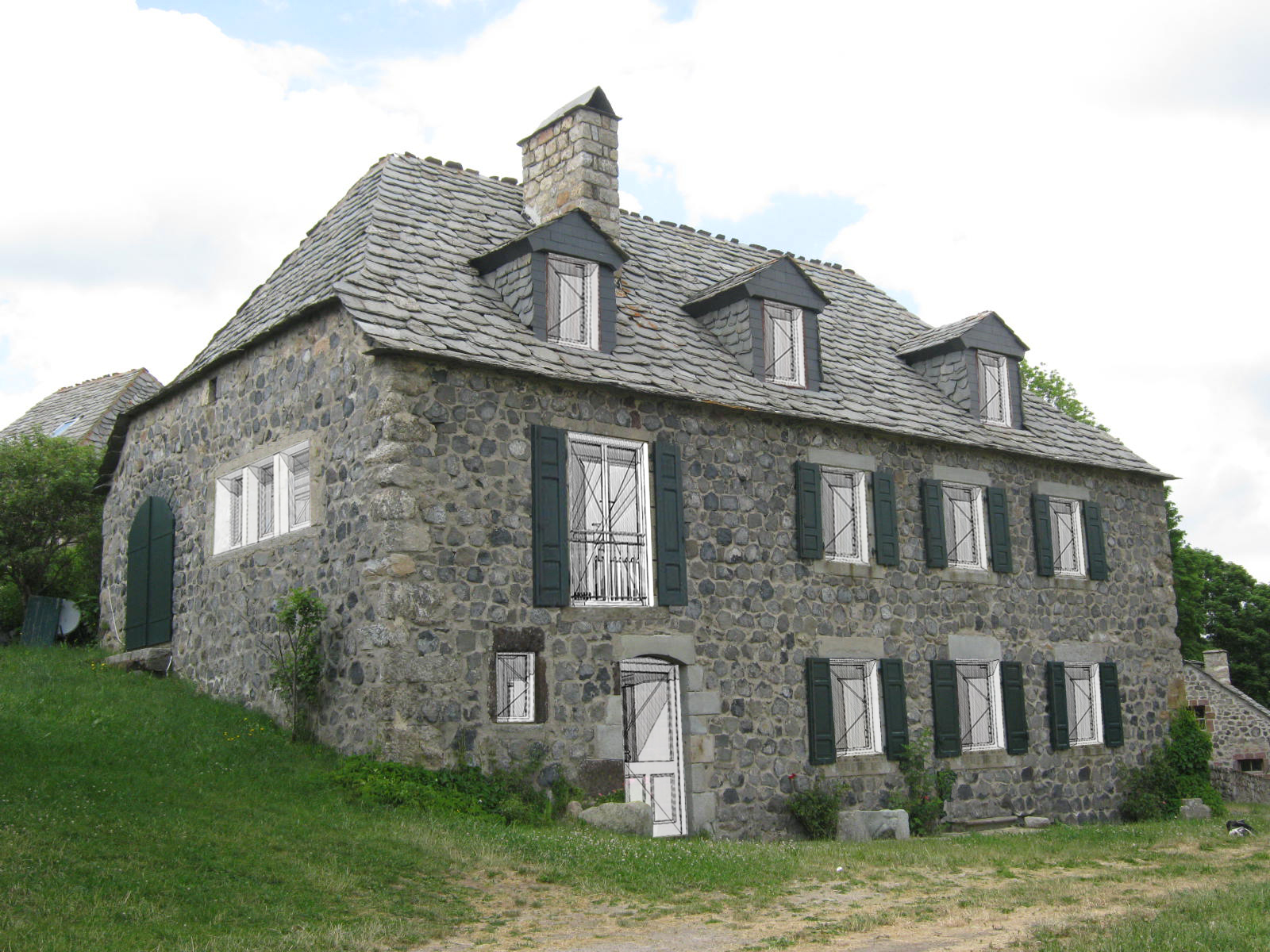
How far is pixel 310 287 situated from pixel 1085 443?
1251cm

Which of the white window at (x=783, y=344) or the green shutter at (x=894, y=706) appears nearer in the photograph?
the green shutter at (x=894, y=706)

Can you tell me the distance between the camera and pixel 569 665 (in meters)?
12.9

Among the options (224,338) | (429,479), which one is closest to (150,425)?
(224,338)

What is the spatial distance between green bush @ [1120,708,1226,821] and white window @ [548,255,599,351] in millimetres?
11148

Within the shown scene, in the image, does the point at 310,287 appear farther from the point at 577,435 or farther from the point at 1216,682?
the point at 1216,682

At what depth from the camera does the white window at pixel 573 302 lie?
563 inches

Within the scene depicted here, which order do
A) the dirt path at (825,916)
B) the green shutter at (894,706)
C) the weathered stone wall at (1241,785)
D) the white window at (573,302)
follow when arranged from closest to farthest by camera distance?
the dirt path at (825,916)
the white window at (573,302)
the green shutter at (894,706)
the weathered stone wall at (1241,785)

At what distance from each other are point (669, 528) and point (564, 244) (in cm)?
355

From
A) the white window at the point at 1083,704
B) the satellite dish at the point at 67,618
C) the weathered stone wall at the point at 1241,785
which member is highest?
the satellite dish at the point at 67,618

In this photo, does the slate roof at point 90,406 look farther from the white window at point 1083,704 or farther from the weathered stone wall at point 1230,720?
the weathered stone wall at point 1230,720

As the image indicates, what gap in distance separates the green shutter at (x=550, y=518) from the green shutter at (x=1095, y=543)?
9.70 meters

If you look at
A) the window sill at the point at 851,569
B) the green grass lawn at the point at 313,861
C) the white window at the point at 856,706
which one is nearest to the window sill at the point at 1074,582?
the window sill at the point at 851,569

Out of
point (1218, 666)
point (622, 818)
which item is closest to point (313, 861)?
point (622, 818)

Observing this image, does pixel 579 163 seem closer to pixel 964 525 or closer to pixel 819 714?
pixel 964 525
